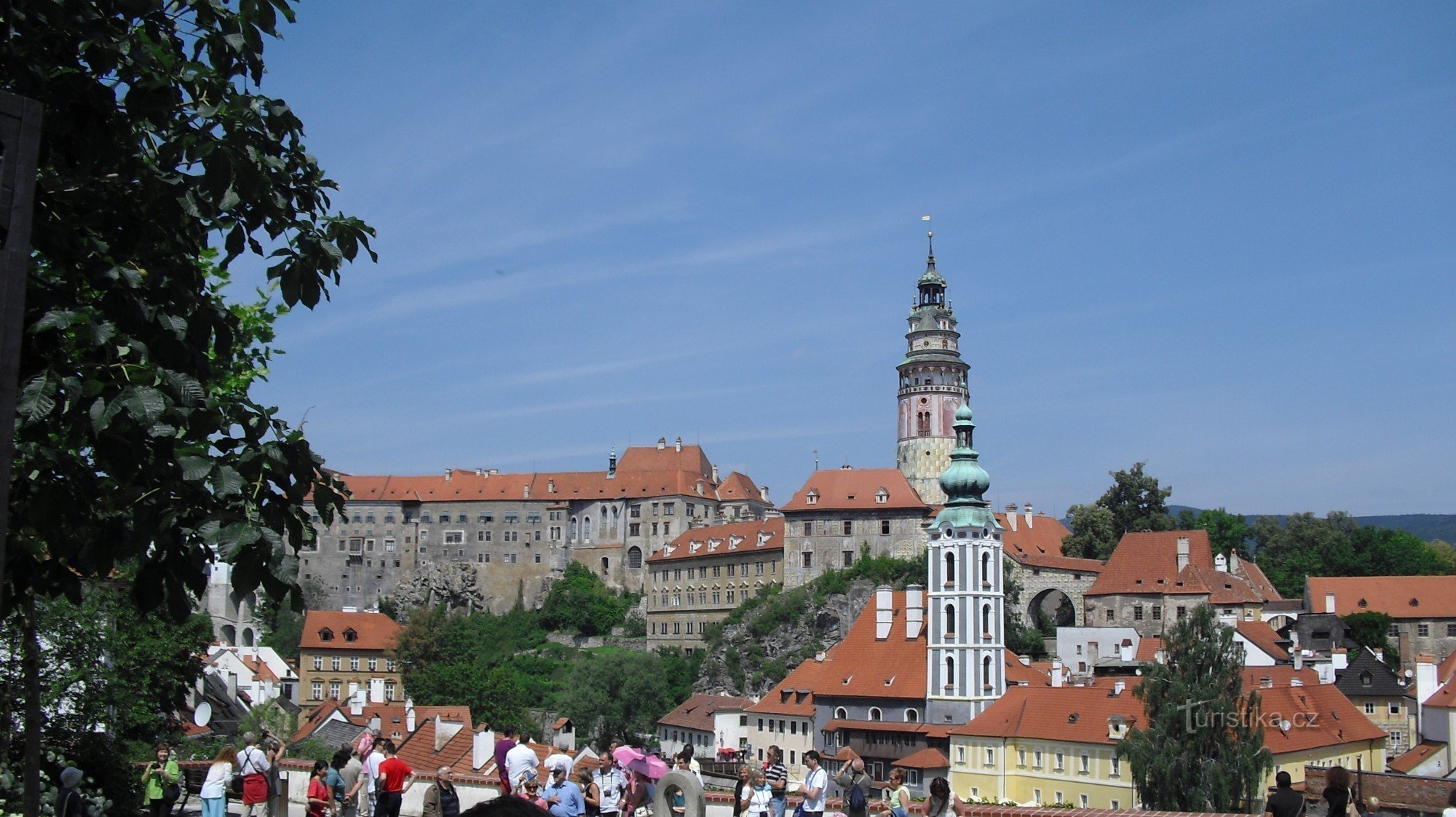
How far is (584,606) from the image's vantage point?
298 feet

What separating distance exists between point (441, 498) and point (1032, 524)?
4288cm

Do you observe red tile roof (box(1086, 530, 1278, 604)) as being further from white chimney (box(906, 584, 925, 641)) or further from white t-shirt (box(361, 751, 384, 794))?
white t-shirt (box(361, 751, 384, 794))

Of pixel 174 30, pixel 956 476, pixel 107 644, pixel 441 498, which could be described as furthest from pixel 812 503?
pixel 174 30

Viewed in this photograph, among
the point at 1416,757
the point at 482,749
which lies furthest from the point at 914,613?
the point at 482,749

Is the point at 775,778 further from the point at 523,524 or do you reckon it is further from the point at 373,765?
the point at 523,524

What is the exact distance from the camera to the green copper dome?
5569 centimetres

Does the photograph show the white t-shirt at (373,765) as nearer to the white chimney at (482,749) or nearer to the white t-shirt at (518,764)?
the white t-shirt at (518,764)

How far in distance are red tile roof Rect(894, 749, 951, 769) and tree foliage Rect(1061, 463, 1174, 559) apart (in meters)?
32.4

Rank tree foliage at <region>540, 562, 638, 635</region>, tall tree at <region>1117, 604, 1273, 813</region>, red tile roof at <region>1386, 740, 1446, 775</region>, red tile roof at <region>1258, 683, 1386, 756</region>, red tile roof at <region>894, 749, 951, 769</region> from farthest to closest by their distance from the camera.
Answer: tree foliage at <region>540, 562, 638, 635</region> → red tile roof at <region>894, 749, 951, 769</region> → red tile roof at <region>1386, 740, 1446, 775</region> → red tile roof at <region>1258, 683, 1386, 756</region> → tall tree at <region>1117, 604, 1273, 813</region>

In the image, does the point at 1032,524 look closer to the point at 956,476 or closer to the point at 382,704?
the point at 956,476

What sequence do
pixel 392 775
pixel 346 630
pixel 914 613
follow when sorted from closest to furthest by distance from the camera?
1. pixel 392 775
2. pixel 914 613
3. pixel 346 630

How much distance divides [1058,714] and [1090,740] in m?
2.39

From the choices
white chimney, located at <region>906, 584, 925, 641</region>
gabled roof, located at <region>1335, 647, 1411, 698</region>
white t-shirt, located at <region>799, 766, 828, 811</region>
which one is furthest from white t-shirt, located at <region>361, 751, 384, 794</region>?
gabled roof, located at <region>1335, 647, 1411, 698</region>

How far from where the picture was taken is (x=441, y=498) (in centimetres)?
9975
